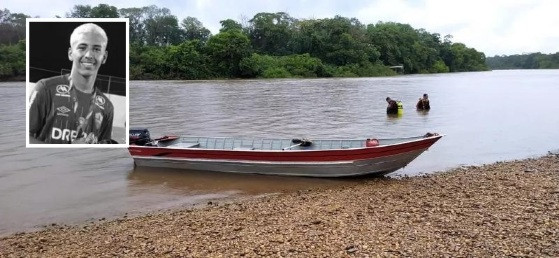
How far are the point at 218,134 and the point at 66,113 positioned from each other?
674 inches

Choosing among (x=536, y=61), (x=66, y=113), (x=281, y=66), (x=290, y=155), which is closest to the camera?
(x=66, y=113)

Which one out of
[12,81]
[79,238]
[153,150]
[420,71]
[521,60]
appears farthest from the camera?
[521,60]

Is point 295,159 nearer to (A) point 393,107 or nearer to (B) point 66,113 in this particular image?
(B) point 66,113

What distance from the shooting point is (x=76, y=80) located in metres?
5.46

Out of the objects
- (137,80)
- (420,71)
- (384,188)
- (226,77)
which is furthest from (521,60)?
(384,188)

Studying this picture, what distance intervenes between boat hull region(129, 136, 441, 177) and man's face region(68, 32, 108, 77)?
8.34 metres

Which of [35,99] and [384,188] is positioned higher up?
[35,99]

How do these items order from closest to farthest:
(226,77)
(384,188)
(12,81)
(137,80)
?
(384,188)
(12,81)
(137,80)
(226,77)

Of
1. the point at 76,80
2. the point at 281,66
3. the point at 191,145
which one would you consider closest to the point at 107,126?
the point at 76,80

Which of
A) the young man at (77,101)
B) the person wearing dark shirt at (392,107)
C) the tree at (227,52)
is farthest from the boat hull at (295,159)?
the tree at (227,52)

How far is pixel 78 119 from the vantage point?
561cm

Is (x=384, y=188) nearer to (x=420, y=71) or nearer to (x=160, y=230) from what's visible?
(x=160, y=230)

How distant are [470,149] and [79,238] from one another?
561 inches

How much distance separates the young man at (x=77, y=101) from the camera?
5.43m
